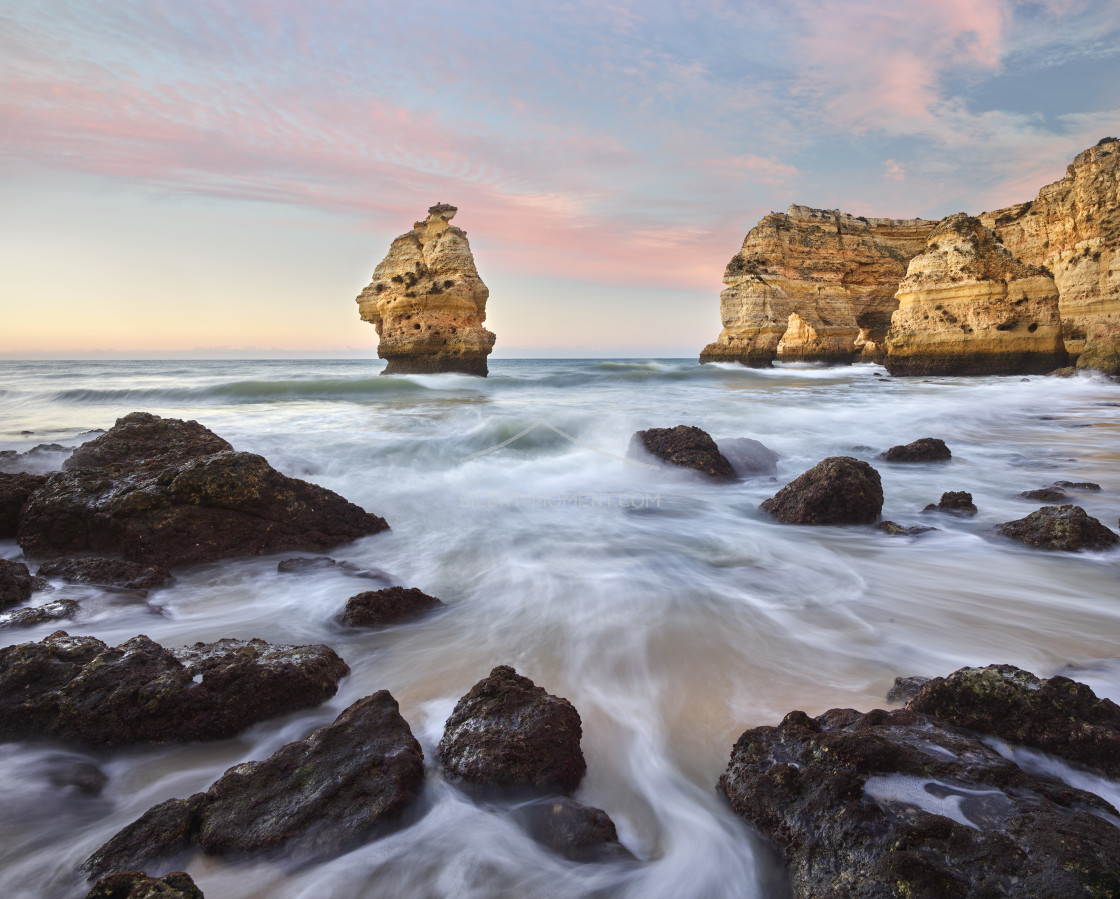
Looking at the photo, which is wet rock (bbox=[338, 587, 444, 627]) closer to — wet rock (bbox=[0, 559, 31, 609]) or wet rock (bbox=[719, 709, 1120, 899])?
wet rock (bbox=[0, 559, 31, 609])

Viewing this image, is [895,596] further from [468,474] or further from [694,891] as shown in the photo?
[468,474]

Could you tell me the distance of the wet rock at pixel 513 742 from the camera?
1817 mm

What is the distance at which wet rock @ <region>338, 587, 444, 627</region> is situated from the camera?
307 cm

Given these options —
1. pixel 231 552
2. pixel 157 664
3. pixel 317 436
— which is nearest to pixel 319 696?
pixel 157 664

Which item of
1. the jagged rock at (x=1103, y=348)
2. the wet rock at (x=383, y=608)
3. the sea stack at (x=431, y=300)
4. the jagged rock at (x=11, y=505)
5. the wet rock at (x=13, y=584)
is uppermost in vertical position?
the sea stack at (x=431, y=300)

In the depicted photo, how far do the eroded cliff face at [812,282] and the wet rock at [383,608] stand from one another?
30.4 metres

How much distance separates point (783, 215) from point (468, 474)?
31.2 metres

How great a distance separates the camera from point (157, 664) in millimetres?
A: 2178

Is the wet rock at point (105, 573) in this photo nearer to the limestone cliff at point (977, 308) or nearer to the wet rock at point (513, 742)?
the wet rock at point (513, 742)

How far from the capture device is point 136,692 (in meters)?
2.07

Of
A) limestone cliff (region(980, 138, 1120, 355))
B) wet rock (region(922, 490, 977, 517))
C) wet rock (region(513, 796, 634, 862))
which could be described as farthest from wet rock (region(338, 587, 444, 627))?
limestone cliff (region(980, 138, 1120, 355))

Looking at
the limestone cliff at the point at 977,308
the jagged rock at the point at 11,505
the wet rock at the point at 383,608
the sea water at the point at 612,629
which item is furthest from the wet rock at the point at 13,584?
the limestone cliff at the point at 977,308

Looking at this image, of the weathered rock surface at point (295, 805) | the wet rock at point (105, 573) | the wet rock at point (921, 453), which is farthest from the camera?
the wet rock at point (921, 453)

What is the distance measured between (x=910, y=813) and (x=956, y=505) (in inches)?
180
